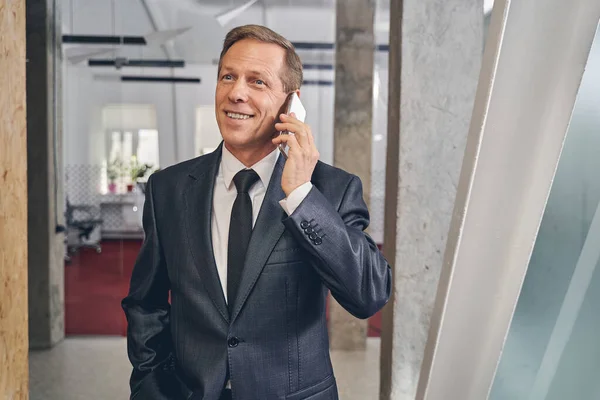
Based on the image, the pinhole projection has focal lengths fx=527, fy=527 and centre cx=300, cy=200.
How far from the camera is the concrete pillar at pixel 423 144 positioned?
8.25ft

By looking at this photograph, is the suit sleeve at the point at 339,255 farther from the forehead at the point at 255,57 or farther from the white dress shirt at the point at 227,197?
the forehead at the point at 255,57

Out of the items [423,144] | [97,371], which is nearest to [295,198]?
[423,144]

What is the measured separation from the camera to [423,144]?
2.56 meters

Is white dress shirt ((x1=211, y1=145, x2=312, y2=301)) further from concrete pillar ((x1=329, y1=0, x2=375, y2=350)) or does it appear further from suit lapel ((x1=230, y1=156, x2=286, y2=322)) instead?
concrete pillar ((x1=329, y1=0, x2=375, y2=350))

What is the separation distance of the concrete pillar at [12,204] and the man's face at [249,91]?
38.1 inches

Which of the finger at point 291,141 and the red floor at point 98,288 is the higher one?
the finger at point 291,141

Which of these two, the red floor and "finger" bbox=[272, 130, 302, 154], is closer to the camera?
"finger" bbox=[272, 130, 302, 154]

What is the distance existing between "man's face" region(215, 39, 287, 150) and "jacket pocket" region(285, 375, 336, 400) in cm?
72

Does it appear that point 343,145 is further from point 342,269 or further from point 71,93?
point 342,269

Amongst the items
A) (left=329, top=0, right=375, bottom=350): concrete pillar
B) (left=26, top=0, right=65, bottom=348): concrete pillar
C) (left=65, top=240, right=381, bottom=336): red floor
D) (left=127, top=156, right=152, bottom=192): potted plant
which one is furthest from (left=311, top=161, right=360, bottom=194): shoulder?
(left=26, top=0, right=65, bottom=348): concrete pillar

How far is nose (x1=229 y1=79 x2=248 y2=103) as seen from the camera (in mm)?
1399

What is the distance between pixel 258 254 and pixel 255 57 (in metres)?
0.53

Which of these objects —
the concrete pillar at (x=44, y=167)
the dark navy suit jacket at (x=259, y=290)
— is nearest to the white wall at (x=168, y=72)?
the concrete pillar at (x=44, y=167)

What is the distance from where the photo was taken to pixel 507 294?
197 centimetres
